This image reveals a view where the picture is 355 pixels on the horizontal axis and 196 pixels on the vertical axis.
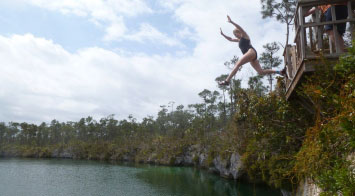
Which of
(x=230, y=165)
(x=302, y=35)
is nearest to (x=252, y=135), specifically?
(x=302, y=35)

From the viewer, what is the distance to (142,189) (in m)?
18.9

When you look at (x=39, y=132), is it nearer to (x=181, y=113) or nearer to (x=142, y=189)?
(x=181, y=113)

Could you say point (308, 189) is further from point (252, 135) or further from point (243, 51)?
point (252, 135)

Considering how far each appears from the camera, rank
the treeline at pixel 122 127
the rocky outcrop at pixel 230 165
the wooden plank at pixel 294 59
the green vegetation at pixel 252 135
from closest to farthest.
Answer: the green vegetation at pixel 252 135, the wooden plank at pixel 294 59, the rocky outcrop at pixel 230 165, the treeline at pixel 122 127

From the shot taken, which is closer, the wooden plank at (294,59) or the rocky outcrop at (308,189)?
the rocky outcrop at (308,189)

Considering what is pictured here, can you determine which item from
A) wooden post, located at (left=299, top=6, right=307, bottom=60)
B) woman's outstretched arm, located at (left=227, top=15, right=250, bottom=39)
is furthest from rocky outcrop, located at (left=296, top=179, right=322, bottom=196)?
woman's outstretched arm, located at (left=227, top=15, right=250, bottom=39)

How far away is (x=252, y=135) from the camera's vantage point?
477 inches

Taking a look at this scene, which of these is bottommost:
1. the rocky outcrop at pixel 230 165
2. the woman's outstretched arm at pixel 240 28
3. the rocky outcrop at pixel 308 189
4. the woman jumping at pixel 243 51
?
the rocky outcrop at pixel 230 165

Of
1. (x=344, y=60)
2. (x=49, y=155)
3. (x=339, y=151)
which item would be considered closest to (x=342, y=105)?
(x=344, y=60)

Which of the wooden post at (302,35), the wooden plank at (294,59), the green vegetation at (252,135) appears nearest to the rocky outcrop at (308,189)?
the green vegetation at (252,135)

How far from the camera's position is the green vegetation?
3.48 m

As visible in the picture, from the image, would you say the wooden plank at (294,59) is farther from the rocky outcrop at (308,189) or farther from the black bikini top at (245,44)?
the rocky outcrop at (308,189)

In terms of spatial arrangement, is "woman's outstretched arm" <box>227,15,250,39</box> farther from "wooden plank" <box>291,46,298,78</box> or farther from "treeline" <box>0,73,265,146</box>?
"treeline" <box>0,73,265,146</box>

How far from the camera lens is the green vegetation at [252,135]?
348 cm
